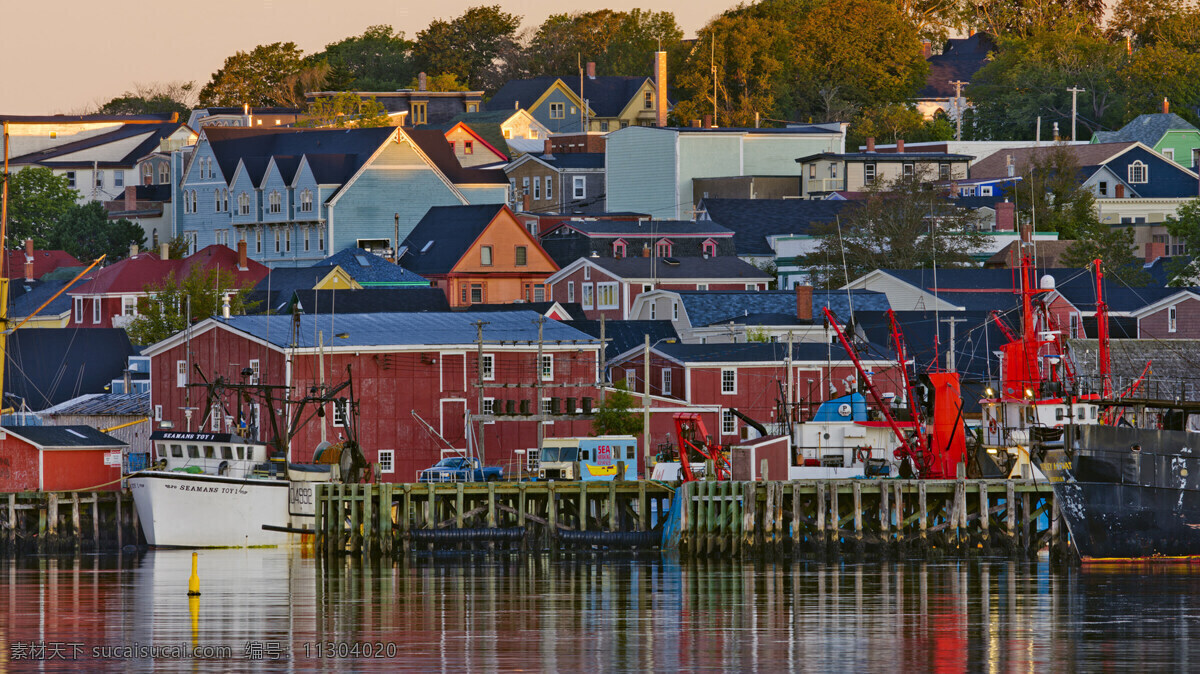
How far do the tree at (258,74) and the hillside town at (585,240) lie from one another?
0.39 m

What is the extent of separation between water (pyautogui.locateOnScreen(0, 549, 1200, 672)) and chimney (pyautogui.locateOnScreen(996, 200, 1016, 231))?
67864 mm

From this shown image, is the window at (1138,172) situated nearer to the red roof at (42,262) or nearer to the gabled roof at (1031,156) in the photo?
the gabled roof at (1031,156)

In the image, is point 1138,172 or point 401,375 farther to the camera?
point 1138,172

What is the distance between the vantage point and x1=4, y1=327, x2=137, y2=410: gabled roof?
89.9m

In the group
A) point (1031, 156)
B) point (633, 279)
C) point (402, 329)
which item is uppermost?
point (1031, 156)

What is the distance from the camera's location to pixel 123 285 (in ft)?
364

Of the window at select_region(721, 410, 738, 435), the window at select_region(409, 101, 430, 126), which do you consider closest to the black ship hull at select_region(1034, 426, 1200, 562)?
the window at select_region(721, 410, 738, 435)

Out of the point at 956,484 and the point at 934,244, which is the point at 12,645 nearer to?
the point at 956,484

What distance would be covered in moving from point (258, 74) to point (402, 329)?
120369 mm

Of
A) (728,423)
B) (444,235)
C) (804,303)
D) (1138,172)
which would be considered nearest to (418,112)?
(1138,172)

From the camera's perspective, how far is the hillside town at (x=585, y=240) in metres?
78.4

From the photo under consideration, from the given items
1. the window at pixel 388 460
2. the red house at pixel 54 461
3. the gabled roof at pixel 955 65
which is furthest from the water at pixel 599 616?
the gabled roof at pixel 955 65

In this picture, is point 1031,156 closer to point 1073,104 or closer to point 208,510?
point 1073,104

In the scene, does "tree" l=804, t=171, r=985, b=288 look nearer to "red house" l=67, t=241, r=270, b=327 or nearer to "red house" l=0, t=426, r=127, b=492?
"red house" l=67, t=241, r=270, b=327
